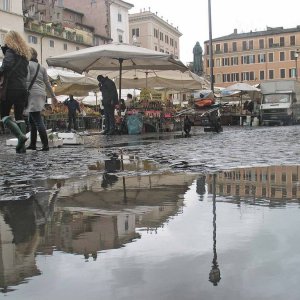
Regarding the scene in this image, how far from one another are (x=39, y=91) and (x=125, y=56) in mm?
6313

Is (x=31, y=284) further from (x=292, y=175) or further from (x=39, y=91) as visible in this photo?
(x=39, y=91)

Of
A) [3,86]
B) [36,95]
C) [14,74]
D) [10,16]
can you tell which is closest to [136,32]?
[10,16]

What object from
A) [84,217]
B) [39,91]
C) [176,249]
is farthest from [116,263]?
[39,91]

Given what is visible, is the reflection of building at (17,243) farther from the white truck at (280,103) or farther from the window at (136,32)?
the window at (136,32)

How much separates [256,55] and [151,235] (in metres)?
108

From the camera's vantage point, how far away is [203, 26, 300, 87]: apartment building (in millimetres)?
105312

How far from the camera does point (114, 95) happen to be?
15555 mm

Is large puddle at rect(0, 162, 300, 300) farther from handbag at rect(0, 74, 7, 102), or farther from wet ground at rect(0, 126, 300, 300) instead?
handbag at rect(0, 74, 7, 102)

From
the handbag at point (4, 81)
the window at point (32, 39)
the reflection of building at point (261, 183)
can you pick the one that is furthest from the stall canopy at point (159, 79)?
the window at point (32, 39)

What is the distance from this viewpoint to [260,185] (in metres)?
4.66

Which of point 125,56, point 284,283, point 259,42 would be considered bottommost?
point 284,283

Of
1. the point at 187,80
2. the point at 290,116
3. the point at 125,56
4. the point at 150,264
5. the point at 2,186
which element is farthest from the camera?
the point at 290,116

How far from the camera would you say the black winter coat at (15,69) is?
8.23 meters

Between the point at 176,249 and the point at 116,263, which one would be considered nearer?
the point at 116,263
